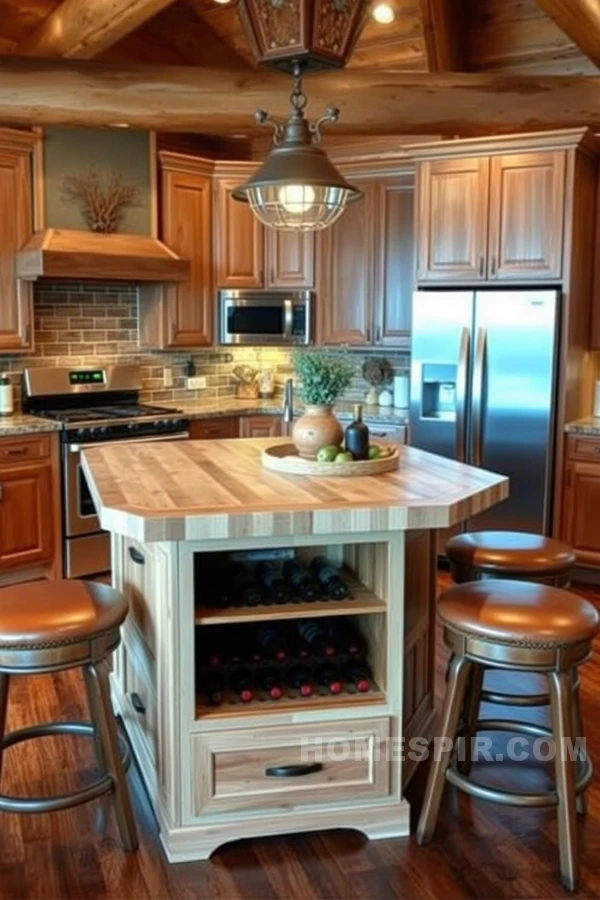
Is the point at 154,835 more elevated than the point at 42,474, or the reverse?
the point at 42,474

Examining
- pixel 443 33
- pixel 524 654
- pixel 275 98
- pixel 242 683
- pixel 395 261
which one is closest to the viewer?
pixel 524 654

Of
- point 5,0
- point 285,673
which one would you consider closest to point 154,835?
point 285,673

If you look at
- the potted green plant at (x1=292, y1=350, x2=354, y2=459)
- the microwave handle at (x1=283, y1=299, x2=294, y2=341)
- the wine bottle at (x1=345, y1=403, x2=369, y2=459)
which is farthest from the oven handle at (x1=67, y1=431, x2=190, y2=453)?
the wine bottle at (x1=345, y1=403, x2=369, y2=459)

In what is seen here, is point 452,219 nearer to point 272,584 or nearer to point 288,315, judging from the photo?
point 288,315

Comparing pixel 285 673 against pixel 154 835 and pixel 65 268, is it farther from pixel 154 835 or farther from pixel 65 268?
pixel 65 268

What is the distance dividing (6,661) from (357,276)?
157 inches

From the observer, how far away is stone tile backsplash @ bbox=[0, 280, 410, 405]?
5320 mm

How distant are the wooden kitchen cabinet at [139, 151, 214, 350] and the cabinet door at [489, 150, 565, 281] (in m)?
1.90

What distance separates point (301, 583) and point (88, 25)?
129 inches

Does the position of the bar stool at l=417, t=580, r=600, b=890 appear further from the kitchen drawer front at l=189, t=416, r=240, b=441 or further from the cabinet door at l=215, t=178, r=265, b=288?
the cabinet door at l=215, t=178, r=265, b=288

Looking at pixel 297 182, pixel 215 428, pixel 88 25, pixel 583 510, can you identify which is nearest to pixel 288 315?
pixel 215 428

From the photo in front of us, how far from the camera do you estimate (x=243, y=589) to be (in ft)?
8.25

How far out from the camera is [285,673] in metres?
2.58

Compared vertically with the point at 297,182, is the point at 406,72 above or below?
above
